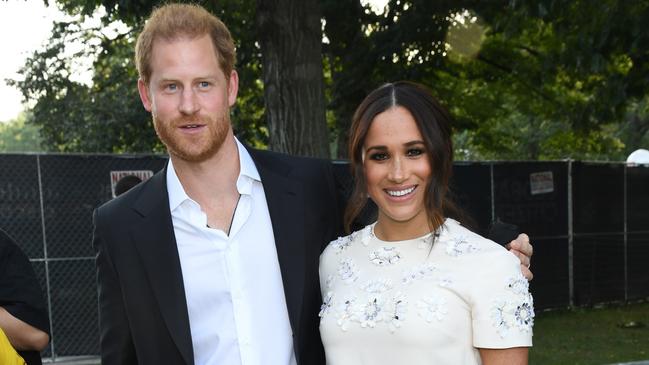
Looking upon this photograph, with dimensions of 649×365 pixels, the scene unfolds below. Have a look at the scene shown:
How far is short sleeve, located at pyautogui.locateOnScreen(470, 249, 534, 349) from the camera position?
8.75 feet

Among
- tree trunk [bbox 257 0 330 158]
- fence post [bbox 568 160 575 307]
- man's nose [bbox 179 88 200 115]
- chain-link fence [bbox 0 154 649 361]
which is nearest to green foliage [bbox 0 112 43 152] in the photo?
chain-link fence [bbox 0 154 649 361]

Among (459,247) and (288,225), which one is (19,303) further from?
(459,247)

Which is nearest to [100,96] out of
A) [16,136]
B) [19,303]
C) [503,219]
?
[503,219]

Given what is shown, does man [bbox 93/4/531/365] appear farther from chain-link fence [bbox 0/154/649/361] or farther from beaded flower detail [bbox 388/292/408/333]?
chain-link fence [bbox 0/154/649/361]

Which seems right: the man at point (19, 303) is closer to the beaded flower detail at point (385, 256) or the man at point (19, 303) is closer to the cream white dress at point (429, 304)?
the cream white dress at point (429, 304)

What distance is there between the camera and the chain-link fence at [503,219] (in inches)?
368

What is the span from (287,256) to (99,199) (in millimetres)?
7025

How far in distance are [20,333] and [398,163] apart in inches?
74.4

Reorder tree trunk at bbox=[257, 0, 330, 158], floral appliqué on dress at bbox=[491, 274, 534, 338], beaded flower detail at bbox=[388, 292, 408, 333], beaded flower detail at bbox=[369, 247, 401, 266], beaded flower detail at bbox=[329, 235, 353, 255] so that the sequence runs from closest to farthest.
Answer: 1. floral appliqué on dress at bbox=[491, 274, 534, 338]
2. beaded flower detail at bbox=[388, 292, 408, 333]
3. beaded flower detail at bbox=[369, 247, 401, 266]
4. beaded flower detail at bbox=[329, 235, 353, 255]
5. tree trunk at bbox=[257, 0, 330, 158]

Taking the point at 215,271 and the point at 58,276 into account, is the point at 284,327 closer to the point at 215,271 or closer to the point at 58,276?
the point at 215,271

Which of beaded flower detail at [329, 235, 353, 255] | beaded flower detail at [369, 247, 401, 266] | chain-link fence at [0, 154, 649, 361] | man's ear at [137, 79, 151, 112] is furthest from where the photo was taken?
chain-link fence at [0, 154, 649, 361]

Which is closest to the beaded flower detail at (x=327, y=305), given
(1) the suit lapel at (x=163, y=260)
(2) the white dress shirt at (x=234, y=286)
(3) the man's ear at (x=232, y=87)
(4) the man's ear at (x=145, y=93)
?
(2) the white dress shirt at (x=234, y=286)

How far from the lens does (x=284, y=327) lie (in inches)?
120

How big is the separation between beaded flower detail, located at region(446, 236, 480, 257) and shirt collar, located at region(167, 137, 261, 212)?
0.82m
